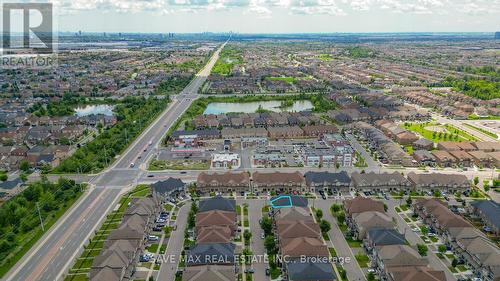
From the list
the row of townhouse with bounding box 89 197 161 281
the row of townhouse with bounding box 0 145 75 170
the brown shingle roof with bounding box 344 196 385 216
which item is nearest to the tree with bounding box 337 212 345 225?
the brown shingle roof with bounding box 344 196 385 216

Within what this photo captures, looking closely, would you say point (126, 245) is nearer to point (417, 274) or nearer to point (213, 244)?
point (213, 244)

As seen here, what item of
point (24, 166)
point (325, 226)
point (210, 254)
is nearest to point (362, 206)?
point (325, 226)

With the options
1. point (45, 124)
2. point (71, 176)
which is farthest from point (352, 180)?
point (45, 124)

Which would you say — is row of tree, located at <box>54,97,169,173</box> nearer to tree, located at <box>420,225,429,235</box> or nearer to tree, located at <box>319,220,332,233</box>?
tree, located at <box>319,220,332,233</box>

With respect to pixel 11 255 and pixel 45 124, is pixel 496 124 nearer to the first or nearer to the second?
pixel 11 255

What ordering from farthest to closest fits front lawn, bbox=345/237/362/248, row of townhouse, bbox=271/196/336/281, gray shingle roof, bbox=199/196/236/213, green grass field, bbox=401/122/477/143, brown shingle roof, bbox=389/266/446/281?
Answer: green grass field, bbox=401/122/477/143 → gray shingle roof, bbox=199/196/236/213 → front lawn, bbox=345/237/362/248 → row of townhouse, bbox=271/196/336/281 → brown shingle roof, bbox=389/266/446/281

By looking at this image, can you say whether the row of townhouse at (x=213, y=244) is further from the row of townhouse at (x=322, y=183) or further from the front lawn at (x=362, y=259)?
the front lawn at (x=362, y=259)

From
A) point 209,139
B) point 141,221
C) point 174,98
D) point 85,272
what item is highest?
point 174,98

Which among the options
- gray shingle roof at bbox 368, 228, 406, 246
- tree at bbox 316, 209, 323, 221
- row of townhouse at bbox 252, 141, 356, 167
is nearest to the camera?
gray shingle roof at bbox 368, 228, 406, 246
